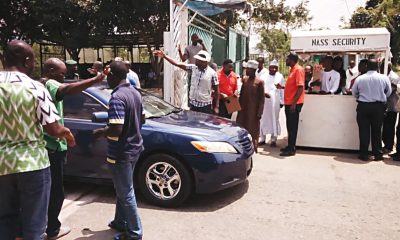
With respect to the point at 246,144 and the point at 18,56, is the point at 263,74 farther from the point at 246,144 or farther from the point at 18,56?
the point at 18,56

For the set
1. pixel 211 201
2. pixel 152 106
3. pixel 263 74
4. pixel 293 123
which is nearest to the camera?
pixel 211 201

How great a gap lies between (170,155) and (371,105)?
13.0 feet

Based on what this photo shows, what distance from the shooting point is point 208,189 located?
14.6ft

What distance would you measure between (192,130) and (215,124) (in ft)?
1.80

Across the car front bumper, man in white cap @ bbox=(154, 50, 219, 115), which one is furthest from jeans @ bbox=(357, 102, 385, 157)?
the car front bumper

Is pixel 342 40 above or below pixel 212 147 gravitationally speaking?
above

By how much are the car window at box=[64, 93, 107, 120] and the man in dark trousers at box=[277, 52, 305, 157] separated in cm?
356

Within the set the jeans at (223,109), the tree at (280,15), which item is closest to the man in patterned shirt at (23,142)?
the jeans at (223,109)

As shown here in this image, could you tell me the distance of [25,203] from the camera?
8.82 ft

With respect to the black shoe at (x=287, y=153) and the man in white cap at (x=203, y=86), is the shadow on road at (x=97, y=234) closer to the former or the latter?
the man in white cap at (x=203, y=86)

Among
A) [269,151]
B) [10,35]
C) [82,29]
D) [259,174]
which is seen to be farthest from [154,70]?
[259,174]

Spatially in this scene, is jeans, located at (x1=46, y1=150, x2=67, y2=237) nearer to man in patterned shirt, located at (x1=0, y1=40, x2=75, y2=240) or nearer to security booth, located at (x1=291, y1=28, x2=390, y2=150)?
man in patterned shirt, located at (x1=0, y1=40, x2=75, y2=240)

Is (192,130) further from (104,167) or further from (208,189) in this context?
(104,167)

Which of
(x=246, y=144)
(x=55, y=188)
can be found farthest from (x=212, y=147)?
(x=55, y=188)
